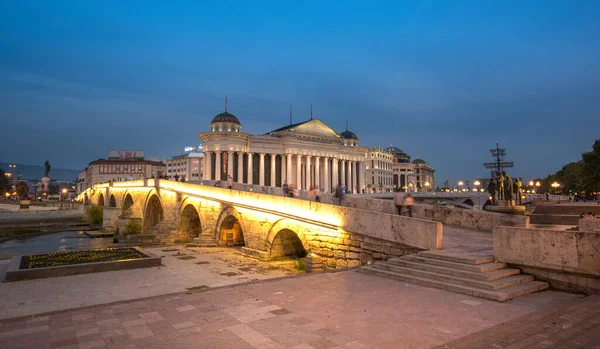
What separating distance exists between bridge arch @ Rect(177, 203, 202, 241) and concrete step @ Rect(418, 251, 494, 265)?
67.8 ft

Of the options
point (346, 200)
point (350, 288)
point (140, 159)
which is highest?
point (140, 159)

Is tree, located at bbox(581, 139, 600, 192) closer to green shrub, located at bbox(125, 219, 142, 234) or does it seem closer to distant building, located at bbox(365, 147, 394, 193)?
green shrub, located at bbox(125, 219, 142, 234)

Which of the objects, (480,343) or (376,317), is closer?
(480,343)

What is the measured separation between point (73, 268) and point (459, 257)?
12541 mm

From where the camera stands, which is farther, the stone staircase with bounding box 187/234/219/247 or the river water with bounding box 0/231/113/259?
the river water with bounding box 0/231/113/259

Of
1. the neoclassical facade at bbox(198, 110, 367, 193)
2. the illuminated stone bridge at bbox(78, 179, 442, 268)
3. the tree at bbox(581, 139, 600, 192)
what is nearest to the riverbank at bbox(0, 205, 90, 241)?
the illuminated stone bridge at bbox(78, 179, 442, 268)

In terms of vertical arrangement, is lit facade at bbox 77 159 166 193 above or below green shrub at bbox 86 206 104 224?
above

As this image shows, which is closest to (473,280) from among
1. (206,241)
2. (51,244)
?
(206,241)

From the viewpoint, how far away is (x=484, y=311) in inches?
208

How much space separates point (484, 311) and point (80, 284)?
11280mm

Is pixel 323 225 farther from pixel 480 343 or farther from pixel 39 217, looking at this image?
pixel 39 217

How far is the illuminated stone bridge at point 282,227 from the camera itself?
9.45 metres

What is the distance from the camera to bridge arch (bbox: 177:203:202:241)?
26.0 meters

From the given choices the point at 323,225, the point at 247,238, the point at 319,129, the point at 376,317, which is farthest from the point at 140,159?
the point at 376,317
